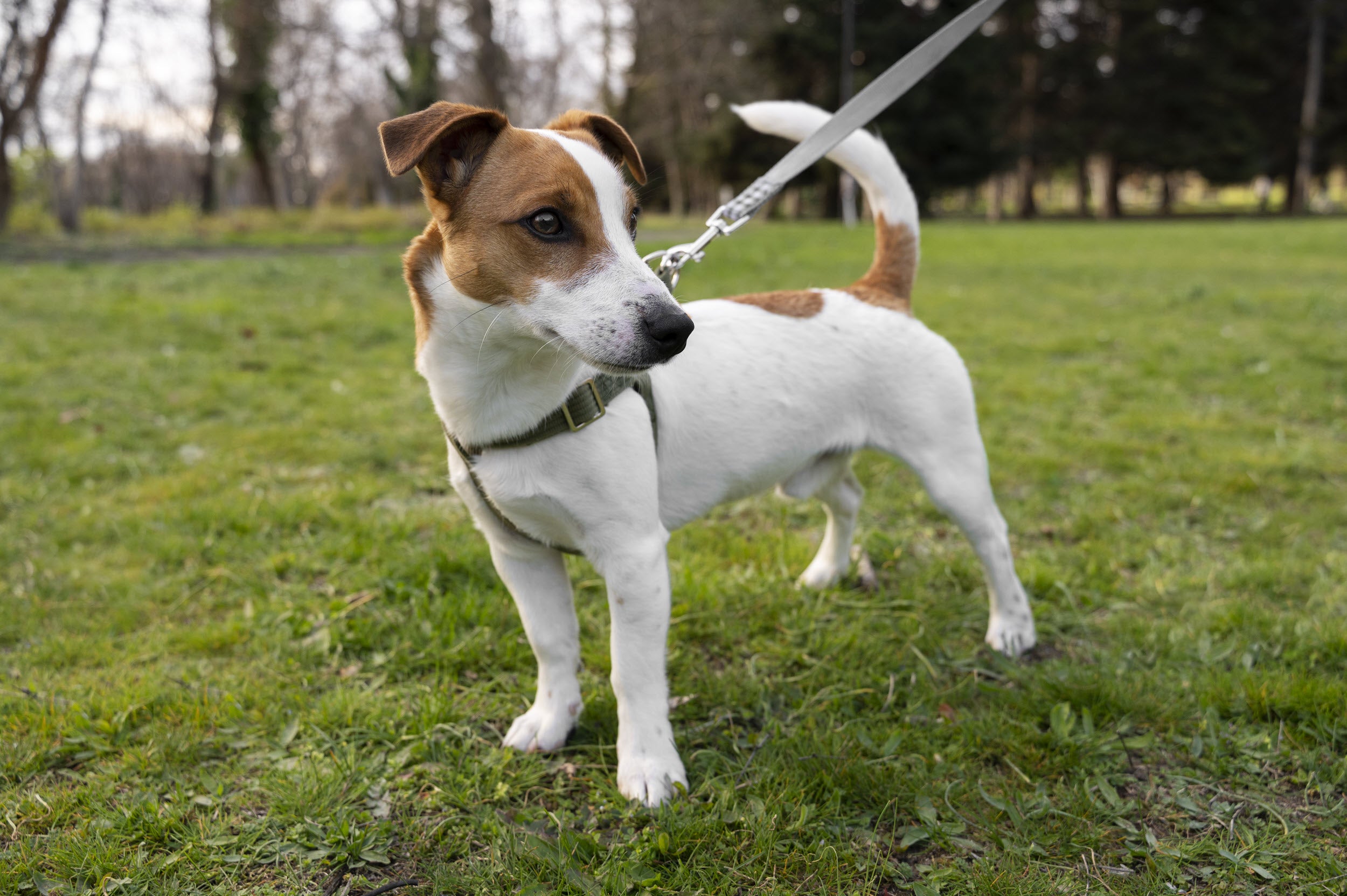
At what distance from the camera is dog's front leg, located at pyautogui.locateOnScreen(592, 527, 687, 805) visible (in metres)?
2.46

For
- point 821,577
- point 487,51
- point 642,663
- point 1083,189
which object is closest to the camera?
point 642,663

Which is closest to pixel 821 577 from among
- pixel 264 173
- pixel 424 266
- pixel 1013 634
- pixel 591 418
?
pixel 1013 634

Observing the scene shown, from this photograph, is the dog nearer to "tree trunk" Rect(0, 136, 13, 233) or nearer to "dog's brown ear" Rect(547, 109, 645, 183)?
"dog's brown ear" Rect(547, 109, 645, 183)

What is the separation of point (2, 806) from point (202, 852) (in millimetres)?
658

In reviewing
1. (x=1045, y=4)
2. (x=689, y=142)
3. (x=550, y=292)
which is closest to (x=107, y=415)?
(x=550, y=292)

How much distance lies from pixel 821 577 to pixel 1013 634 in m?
0.82

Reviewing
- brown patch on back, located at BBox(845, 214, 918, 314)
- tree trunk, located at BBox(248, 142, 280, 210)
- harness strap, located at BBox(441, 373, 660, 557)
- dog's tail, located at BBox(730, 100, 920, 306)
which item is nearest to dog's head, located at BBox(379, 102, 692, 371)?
harness strap, located at BBox(441, 373, 660, 557)

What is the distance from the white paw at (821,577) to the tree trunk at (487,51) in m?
14.3

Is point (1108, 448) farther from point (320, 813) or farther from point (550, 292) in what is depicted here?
point (320, 813)

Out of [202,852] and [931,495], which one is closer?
[202,852]

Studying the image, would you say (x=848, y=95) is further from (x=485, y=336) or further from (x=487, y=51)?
(x=485, y=336)

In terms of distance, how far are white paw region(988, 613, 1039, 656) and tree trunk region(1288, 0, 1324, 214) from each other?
4513 cm

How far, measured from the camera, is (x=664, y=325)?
2.11 meters

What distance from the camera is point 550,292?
2207 mm
